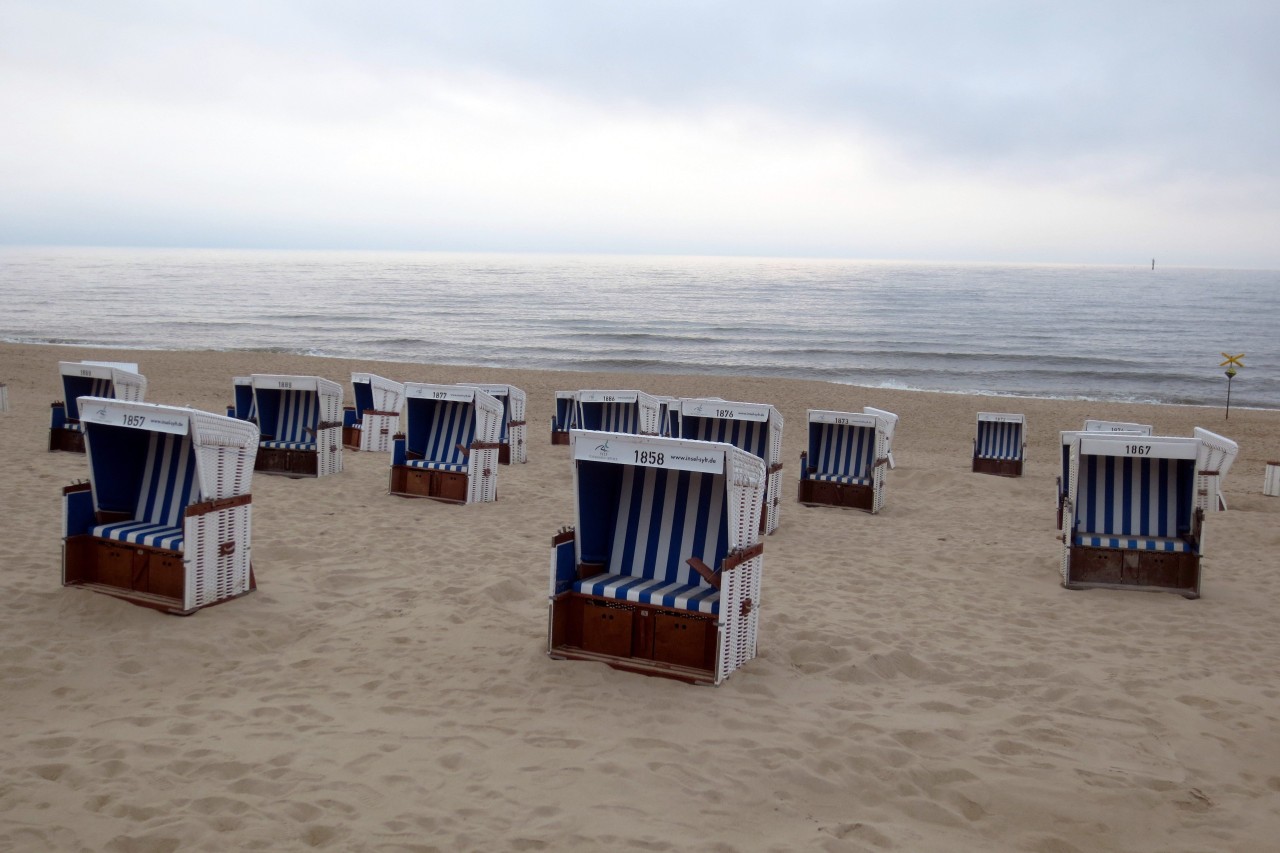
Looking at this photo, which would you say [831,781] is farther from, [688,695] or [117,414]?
[117,414]

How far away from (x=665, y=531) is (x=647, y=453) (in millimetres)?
891

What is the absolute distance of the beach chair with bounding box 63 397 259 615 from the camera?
20.7 feet

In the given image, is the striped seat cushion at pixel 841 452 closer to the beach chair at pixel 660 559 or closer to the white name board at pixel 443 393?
the white name board at pixel 443 393

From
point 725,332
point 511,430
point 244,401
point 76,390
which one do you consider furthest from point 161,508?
point 725,332

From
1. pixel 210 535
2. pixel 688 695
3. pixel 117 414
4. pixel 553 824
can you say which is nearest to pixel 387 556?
pixel 210 535

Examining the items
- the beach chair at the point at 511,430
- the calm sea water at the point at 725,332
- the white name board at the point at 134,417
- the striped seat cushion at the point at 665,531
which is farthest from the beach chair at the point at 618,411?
the calm sea water at the point at 725,332

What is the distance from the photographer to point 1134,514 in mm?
8586

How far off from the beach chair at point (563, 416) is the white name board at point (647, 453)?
10540 millimetres

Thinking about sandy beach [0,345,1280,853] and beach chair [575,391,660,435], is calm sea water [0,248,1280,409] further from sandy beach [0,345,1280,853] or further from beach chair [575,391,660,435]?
sandy beach [0,345,1280,853]

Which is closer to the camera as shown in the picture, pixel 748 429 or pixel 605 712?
pixel 605 712

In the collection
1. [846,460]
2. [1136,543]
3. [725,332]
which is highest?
[725,332]

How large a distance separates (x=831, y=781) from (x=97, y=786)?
3.31 metres

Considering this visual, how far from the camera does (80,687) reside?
5227mm

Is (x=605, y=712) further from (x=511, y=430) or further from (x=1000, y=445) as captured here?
(x=1000, y=445)
